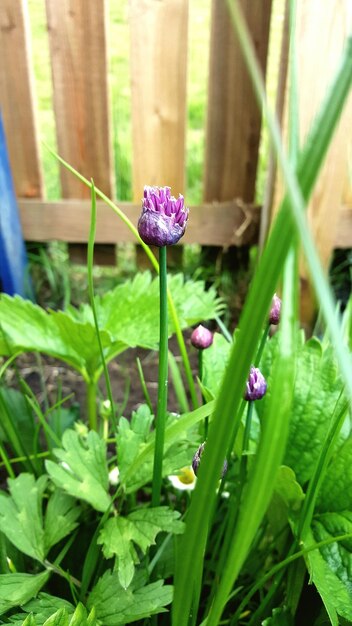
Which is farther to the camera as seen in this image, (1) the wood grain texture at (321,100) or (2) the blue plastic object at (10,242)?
(2) the blue plastic object at (10,242)

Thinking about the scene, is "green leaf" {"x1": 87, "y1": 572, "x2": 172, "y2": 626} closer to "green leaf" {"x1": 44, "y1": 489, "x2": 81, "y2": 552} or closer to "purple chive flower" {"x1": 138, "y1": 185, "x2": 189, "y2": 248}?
"green leaf" {"x1": 44, "y1": 489, "x2": 81, "y2": 552}

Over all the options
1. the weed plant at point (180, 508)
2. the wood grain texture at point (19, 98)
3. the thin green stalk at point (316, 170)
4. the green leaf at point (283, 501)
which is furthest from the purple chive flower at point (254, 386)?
the wood grain texture at point (19, 98)

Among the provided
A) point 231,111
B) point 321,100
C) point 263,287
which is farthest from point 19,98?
point 263,287

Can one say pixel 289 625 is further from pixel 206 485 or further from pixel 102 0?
pixel 102 0

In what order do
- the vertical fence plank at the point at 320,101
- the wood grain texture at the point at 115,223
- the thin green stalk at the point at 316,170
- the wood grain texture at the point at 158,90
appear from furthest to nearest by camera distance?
the wood grain texture at the point at 115,223 → the wood grain texture at the point at 158,90 → the vertical fence plank at the point at 320,101 → the thin green stalk at the point at 316,170

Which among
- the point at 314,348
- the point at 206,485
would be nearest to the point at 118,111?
the point at 314,348

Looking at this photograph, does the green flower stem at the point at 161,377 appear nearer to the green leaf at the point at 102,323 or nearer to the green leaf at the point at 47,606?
the green leaf at the point at 47,606
